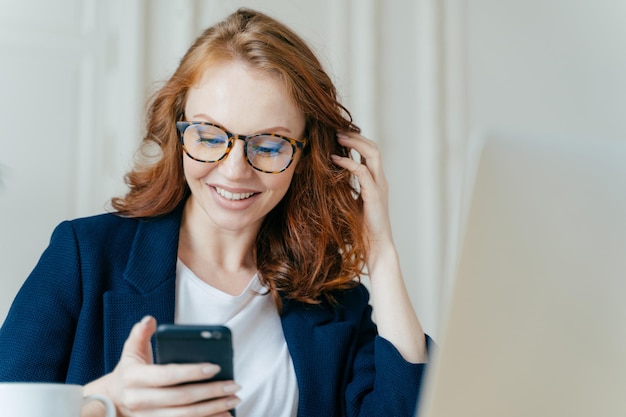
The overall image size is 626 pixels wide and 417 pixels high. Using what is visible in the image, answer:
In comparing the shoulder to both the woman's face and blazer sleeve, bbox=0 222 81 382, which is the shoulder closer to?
blazer sleeve, bbox=0 222 81 382

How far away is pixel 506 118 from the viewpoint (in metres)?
2.51

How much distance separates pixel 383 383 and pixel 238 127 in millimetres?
609

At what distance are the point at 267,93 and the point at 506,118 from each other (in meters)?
1.32

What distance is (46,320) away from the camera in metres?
1.31

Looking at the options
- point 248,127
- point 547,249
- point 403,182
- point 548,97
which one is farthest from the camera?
point 548,97

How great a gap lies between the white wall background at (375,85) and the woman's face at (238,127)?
0.58 meters

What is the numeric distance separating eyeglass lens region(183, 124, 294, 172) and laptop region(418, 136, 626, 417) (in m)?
0.94

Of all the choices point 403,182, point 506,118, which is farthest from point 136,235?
point 506,118

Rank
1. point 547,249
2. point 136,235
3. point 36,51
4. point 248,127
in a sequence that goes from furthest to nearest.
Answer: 1. point 36,51
2. point 136,235
3. point 248,127
4. point 547,249

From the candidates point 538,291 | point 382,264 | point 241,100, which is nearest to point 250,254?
point 382,264

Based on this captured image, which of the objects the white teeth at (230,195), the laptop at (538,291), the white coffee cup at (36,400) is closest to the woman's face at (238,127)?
the white teeth at (230,195)

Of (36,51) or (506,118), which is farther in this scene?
(506,118)

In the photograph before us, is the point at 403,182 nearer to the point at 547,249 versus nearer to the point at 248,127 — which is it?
the point at 248,127

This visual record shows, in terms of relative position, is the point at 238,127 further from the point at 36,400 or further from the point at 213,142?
the point at 36,400
